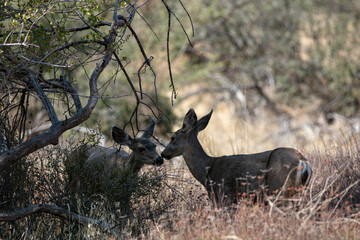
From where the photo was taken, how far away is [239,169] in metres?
7.23

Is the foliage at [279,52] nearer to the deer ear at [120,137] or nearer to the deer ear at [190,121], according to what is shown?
the deer ear at [120,137]

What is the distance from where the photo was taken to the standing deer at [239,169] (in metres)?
6.53

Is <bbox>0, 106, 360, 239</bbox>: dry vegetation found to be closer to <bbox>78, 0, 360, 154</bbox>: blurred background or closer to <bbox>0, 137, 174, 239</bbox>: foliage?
<bbox>0, 137, 174, 239</bbox>: foliage

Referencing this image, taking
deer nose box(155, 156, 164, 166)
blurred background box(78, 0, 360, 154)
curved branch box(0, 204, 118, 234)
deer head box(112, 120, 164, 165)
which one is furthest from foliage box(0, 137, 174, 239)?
blurred background box(78, 0, 360, 154)

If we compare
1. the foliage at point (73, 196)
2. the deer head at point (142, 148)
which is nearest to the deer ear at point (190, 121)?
the deer head at point (142, 148)

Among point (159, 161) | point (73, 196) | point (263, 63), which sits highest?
point (263, 63)

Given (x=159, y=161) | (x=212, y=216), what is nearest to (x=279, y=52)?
(x=159, y=161)

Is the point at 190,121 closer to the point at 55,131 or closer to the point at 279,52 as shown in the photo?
the point at 55,131

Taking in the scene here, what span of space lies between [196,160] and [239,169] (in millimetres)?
914

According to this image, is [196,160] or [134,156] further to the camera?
[134,156]

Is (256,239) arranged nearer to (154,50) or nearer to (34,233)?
(34,233)

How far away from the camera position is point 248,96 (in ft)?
75.4

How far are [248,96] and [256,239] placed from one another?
1825cm

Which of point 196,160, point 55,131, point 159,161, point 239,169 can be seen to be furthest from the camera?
point 159,161
